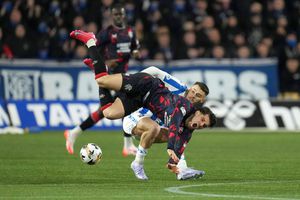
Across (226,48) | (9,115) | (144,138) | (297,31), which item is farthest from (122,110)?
(297,31)

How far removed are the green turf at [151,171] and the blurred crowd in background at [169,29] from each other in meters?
3.98

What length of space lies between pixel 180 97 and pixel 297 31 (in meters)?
15.8

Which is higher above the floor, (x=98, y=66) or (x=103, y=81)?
(x=98, y=66)

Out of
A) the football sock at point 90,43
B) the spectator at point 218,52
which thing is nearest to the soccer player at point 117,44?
the football sock at point 90,43

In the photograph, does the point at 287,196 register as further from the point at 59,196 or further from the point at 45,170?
the point at 45,170

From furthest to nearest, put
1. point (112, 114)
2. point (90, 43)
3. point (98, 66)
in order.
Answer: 1. point (90, 43)
2. point (112, 114)
3. point (98, 66)

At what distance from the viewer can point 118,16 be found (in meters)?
18.6

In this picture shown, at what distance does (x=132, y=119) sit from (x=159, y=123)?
69cm

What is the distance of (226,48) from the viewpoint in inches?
1042

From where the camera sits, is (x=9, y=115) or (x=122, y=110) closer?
(x=122, y=110)

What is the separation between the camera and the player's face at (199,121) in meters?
12.7

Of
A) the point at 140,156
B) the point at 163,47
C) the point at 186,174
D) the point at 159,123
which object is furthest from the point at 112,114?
the point at 163,47

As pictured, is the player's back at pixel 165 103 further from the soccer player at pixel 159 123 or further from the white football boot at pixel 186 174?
the white football boot at pixel 186 174

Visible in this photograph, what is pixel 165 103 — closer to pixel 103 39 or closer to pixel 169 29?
pixel 103 39
